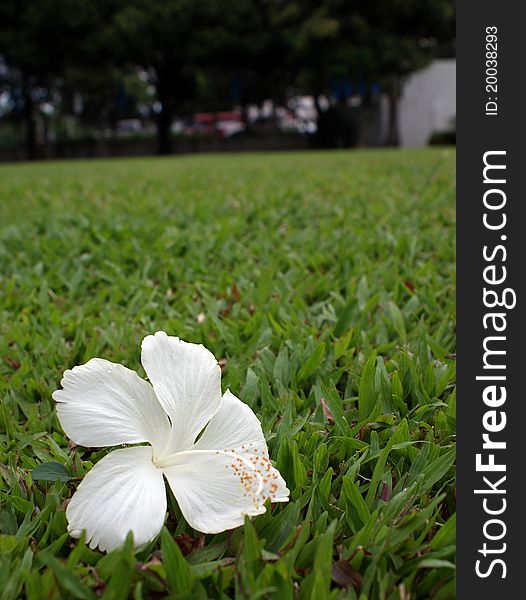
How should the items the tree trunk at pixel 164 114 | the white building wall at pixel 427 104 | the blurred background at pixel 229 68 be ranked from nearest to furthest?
1. the blurred background at pixel 229 68
2. the tree trunk at pixel 164 114
3. the white building wall at pixel 427 104

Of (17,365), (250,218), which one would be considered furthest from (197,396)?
(250,218)

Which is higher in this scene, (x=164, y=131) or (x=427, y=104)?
(x=427, y=104)

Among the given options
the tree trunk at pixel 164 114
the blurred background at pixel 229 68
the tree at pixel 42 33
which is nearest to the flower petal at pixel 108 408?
the blurred background at pixel 229 68

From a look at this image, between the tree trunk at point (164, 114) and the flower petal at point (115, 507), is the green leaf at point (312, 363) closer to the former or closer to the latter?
the flower petal at point (115, 507)

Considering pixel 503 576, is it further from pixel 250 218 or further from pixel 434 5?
pixel 434 5

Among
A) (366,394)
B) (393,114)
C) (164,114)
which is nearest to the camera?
→ (366,394)

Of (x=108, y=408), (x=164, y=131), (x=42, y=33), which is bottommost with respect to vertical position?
(x=108, y=408)

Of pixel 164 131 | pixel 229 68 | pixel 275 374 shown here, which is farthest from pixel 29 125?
pixel 275 374

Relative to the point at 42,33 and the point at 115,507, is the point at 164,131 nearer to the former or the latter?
the point at 42,33

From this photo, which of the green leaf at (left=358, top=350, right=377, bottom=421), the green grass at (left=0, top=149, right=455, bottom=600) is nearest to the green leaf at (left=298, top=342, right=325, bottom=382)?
the green grass at (left=0, top=149, right=455, bottom=600)
